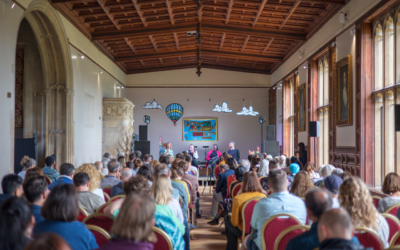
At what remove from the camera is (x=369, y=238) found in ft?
8.05

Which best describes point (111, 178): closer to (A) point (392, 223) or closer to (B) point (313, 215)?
(B) point (313, 215)

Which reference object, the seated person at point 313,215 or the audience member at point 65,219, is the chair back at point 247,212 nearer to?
the seated person at point 313,215

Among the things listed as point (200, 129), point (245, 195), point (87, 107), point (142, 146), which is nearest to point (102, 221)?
point (245, 195)

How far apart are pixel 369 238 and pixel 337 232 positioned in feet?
2.74

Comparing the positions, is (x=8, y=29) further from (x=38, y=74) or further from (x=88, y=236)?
(x=88, y=236)

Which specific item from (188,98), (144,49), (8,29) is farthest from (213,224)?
(188,98)

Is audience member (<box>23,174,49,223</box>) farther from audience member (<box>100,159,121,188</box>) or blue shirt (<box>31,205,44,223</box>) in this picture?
audience member (<box>100,159,121,188</box>)

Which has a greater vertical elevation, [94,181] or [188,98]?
[188,98]

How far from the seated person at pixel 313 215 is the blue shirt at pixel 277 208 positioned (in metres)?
0.79

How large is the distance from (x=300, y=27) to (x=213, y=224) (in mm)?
8081

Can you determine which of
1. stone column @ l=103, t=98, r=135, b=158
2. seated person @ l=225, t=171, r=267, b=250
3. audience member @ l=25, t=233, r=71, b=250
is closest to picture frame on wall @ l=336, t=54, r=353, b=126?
seated person @ l=225, t=171, r=267, b=250

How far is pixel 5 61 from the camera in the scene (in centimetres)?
728

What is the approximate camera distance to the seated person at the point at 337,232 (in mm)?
1759

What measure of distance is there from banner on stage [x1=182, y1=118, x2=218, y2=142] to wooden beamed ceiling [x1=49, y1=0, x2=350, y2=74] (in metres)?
3.16
